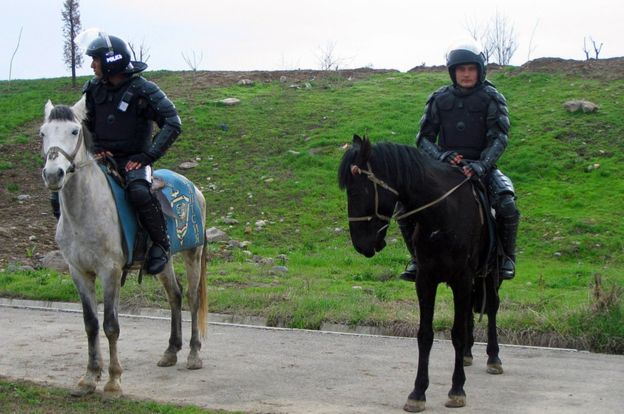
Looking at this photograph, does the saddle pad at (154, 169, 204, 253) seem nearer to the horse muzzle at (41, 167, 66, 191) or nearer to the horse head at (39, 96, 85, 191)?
the horse head at (39, 96, 85, 191)

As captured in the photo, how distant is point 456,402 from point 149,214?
10.9 feet

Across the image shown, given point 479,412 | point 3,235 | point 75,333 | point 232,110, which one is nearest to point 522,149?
point 232,110

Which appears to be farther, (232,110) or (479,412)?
(232,110)

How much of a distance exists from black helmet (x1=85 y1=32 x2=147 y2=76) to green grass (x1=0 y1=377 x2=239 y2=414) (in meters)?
3.04

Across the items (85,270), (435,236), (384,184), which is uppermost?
(384,184)

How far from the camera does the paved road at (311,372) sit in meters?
7.53

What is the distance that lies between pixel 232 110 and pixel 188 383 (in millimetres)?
20405

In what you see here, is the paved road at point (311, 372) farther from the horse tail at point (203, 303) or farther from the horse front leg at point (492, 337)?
the horse tail at point (203, 303)

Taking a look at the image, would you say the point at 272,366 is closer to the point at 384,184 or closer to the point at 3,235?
the point at 384,184

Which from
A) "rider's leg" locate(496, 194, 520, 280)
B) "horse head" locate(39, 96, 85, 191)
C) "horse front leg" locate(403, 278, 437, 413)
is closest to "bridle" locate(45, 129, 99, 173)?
"horse head" locate(39, 96, 85, 191)

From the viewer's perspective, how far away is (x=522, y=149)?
72.8 ft

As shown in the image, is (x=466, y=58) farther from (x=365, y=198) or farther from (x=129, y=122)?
(x=129, y=122)

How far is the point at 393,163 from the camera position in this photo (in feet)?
23.5

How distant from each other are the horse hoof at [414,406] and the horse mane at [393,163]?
178cm
